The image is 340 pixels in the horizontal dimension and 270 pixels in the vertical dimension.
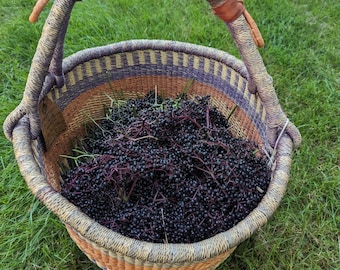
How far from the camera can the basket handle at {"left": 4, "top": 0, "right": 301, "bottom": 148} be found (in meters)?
0.93

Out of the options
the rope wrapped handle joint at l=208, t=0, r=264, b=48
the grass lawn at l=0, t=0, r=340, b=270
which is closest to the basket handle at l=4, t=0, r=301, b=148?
the rope wrapped handle joint at l=208, t=0, r=264, b=48

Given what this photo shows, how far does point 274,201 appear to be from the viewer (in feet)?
3.19

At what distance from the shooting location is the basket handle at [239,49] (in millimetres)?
929

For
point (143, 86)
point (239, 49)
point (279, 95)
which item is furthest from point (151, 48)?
point (279, 95)

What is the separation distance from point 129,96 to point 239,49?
59 cm

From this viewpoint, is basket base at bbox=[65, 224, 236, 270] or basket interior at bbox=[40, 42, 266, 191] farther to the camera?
basket interior at bbox=[40, 42, 266, 191]

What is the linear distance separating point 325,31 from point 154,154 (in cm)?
144

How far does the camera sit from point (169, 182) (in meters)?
1.08

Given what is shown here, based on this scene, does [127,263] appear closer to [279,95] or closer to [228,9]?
[228,9]

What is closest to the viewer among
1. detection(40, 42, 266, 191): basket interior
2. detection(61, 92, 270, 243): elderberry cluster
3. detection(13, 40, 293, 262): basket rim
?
detection(13, 40, 293, 262): basket rim

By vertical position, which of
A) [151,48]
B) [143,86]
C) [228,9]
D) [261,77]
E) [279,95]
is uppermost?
[228,9]

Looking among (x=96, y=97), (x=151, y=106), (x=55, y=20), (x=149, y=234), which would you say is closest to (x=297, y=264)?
(x=149, y=234)

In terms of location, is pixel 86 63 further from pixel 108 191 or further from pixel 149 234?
pixel 149 234

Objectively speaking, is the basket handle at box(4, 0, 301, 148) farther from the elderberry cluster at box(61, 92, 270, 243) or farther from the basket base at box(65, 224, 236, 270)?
the basket base at box(65, 224, 236, 270)
